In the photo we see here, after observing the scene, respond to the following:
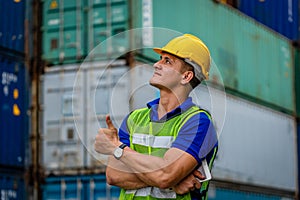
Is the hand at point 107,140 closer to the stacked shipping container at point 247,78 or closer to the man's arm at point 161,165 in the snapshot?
the man's arm at point 161,165

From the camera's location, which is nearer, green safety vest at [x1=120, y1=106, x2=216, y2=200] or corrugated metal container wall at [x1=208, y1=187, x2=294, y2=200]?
green safety vest at [x1=120, y1=106, x2=216, y2=200]

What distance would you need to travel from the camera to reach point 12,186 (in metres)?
17.4

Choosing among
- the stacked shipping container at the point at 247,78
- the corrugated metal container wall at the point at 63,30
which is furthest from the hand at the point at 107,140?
the corrugated metal container wall at the point at 63,30

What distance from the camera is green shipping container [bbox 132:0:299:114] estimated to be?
18.4 metres

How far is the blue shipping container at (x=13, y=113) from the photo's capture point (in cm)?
1759

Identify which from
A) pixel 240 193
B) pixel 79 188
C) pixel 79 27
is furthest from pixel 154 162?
pixel 240 193

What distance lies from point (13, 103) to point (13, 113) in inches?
9.0

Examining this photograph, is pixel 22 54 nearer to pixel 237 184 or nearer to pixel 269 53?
pixel 237 184

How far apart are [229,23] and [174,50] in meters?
19.0

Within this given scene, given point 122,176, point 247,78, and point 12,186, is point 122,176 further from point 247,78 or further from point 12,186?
point 247,78

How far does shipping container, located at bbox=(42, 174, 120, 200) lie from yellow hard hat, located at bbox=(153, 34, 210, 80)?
13.8m

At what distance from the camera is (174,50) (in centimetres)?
311

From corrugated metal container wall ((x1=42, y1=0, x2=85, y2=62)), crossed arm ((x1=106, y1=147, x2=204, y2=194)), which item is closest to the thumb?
crossed arm ((x1=106, y1=147, x2=204, y2=194))

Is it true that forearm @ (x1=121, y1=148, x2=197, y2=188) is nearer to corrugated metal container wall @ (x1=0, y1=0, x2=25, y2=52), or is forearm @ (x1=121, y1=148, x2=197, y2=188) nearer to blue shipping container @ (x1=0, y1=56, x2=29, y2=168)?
blue shipping container @ (x1=0, y1=56, x2=29, y2=168)
